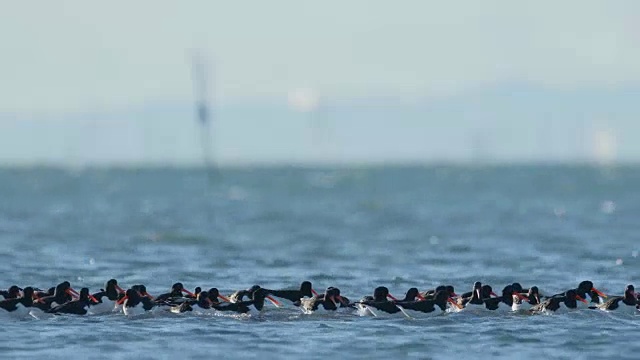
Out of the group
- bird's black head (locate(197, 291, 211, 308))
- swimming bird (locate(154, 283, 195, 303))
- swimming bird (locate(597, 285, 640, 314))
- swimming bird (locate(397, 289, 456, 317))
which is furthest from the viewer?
swimming bird (locate(154, 283, 195, 303))

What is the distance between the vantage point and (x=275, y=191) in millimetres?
136625

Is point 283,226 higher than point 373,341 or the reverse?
higher

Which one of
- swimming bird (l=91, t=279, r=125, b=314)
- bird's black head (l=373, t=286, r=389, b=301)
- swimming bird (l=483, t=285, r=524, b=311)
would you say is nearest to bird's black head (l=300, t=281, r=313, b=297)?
bird's black head (l=373, t=286, r=389, b=301)

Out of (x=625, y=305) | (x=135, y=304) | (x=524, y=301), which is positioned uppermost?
(x=135, y=304)

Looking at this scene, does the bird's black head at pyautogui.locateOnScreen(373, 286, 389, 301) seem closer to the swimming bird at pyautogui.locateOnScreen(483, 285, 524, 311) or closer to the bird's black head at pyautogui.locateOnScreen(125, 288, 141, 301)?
the swimming bird at pyautogui.locateOnScreen(483, 285, 524, 311)

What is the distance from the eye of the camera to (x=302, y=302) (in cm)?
3356

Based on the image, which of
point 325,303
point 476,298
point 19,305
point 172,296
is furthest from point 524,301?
point 19,305

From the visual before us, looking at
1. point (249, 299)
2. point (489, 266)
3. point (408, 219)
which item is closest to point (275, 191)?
point (408, 219)

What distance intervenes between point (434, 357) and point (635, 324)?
5.50m

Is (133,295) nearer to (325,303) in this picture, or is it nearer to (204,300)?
(204,300)

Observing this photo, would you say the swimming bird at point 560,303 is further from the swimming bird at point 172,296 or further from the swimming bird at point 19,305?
the swimming bird at point 19,305

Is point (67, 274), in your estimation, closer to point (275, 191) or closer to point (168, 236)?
point (168, 236)

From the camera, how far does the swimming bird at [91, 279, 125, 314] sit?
33.1 metres

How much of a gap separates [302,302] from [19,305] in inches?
235
